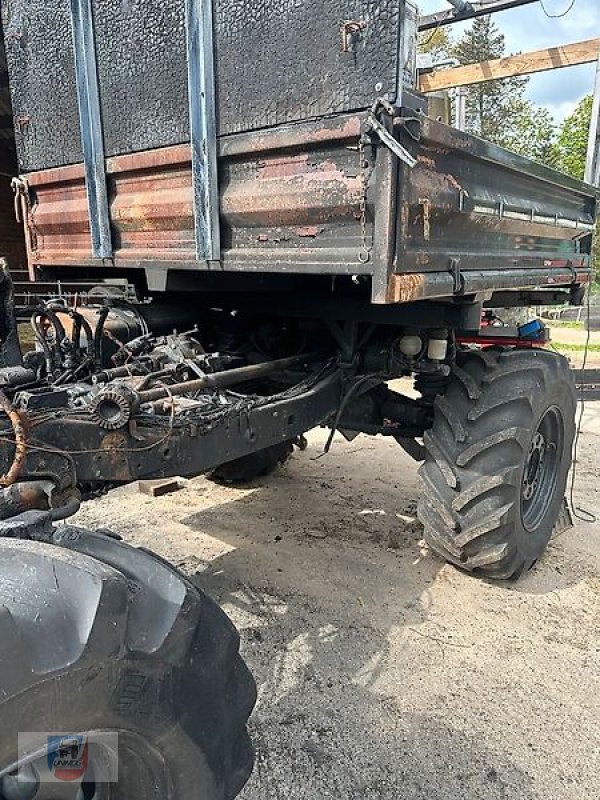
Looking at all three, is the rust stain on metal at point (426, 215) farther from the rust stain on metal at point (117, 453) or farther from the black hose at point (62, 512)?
the black hose at point (62, 512)

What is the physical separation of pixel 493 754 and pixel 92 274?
304cm

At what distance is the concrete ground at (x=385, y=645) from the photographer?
222 centimetres

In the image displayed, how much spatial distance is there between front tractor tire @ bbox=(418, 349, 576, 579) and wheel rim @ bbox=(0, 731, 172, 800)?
2.10 m

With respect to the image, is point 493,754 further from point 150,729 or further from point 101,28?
point 101,28

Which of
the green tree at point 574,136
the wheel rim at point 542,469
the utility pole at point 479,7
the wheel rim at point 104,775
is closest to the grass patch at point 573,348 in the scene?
the green tree at point 574,136

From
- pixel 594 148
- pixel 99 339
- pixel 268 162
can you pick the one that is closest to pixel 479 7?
pixel 594 148

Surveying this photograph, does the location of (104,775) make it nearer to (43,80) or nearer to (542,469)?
(43,80)

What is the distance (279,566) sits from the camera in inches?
141

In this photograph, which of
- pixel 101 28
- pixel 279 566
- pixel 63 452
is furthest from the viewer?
pixel 279 566

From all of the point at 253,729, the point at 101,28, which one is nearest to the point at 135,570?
the point at 253,729

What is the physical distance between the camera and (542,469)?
3865mm

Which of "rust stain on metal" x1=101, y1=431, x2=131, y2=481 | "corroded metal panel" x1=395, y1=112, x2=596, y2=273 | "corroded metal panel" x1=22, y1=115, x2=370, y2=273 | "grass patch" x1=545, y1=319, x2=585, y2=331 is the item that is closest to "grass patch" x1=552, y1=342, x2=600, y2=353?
"grass patch" x1=545, y1=319, x2=585, y2=331

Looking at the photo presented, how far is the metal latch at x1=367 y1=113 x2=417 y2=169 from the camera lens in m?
2.04

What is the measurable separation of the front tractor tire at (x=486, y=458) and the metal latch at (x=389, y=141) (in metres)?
1.53
